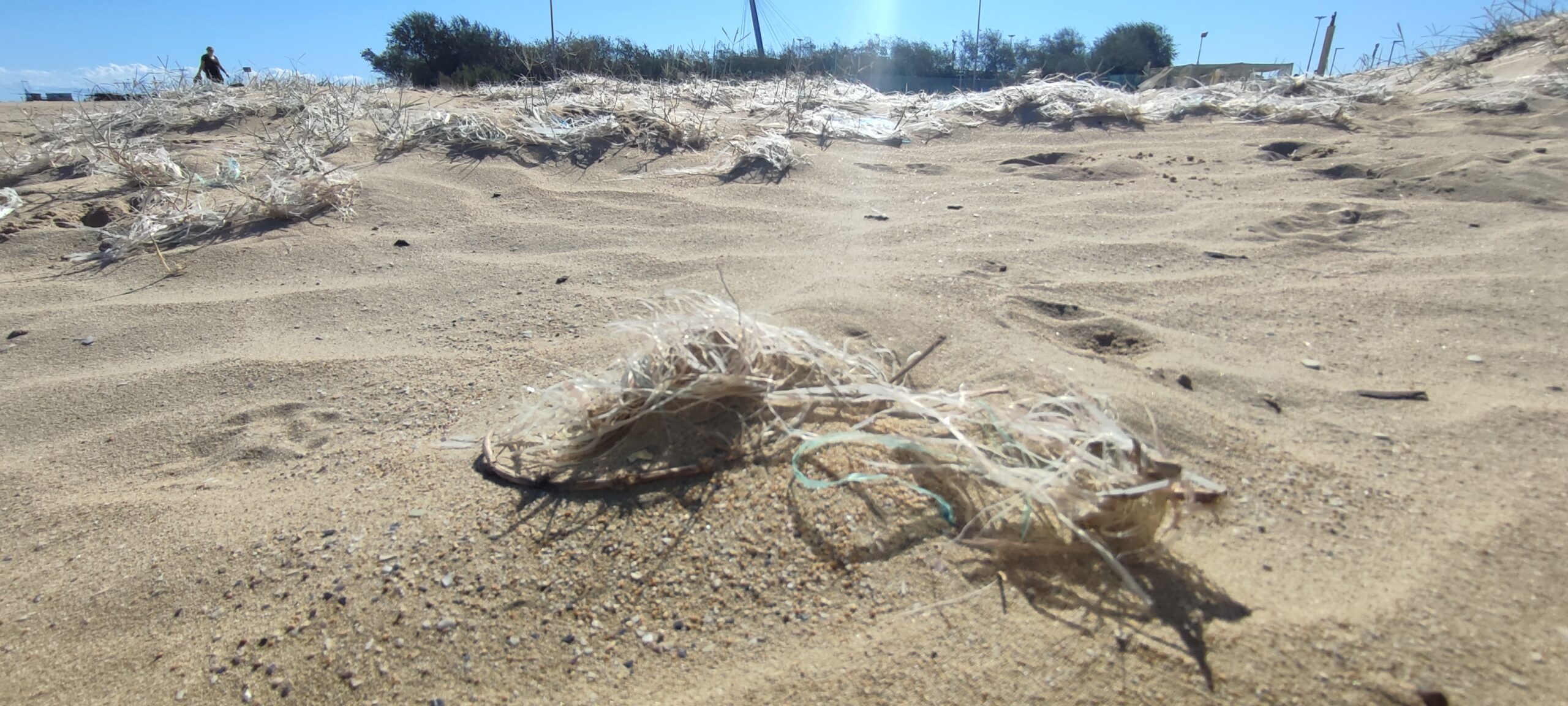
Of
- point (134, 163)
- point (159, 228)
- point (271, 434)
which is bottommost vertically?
point (271, 434)

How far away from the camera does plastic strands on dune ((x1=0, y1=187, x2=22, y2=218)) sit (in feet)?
8.68

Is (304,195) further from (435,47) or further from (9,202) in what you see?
(435,47)

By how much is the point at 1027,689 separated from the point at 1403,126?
389 cm

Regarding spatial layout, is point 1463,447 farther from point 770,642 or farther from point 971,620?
point 770,642

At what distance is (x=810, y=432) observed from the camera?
1170 millimetres

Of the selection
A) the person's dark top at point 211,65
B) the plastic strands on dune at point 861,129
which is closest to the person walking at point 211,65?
the person's dark top at point 211,65

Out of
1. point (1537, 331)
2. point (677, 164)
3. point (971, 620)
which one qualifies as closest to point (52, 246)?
point (677, 164)

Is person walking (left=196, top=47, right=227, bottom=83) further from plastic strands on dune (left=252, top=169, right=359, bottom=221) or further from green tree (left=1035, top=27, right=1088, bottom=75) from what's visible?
green tree (left=1035, top=27, right=1088, bottom=75)

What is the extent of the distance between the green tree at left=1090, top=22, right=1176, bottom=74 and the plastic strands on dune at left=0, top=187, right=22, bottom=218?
16728 millimetres

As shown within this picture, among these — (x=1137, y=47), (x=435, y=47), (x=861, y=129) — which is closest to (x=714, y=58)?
(x=861, y=129)

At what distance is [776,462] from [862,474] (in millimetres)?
135

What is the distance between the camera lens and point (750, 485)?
110 cm

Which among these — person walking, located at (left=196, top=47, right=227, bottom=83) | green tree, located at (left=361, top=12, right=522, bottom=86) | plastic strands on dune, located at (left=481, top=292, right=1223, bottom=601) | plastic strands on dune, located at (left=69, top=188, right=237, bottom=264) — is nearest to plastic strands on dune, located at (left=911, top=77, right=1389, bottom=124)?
plastic strands on dune, located at (left=481, top=292, right=1223, bottom=601)

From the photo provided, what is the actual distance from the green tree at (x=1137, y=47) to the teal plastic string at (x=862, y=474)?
55.9 feet
